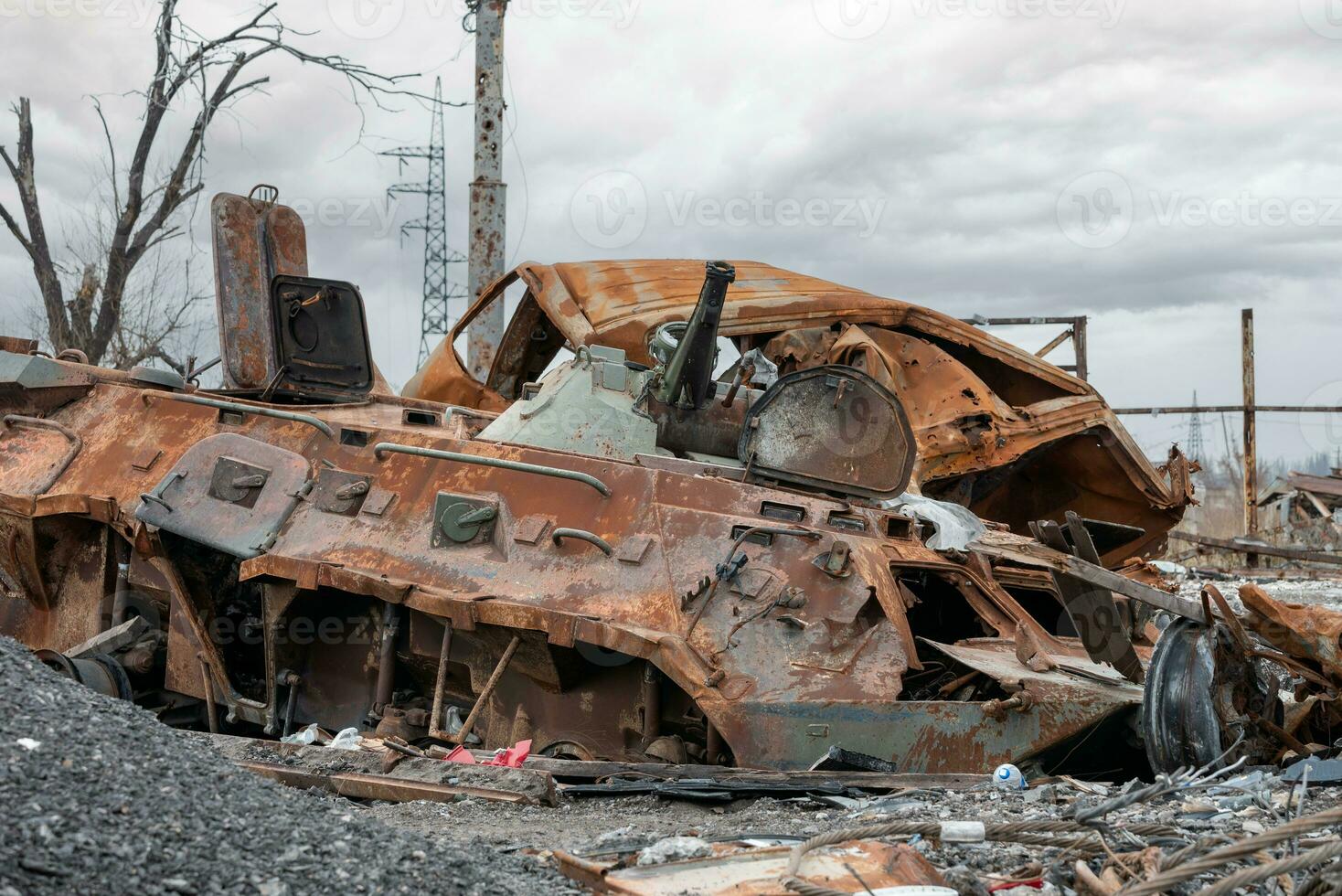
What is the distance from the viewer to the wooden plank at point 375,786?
5.05 meters

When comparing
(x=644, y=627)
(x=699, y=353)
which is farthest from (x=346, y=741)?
(x=699, y=353)

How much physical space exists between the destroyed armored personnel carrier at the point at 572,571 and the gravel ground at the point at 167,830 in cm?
173

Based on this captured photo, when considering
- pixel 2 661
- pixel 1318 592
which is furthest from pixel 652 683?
pixel 1318 592

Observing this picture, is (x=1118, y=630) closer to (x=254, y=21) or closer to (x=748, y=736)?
(x=748, y=736)

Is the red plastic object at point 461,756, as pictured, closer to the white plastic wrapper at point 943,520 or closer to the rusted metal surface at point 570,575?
the rusted metal surface at point 570,575

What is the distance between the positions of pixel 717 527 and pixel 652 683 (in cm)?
72

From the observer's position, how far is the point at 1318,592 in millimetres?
12852

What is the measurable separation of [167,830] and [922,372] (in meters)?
8.37

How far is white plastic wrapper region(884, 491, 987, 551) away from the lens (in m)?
6.32

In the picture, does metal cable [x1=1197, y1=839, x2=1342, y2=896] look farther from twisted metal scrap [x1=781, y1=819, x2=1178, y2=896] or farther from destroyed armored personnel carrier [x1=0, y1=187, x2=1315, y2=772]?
destroyed armored personnel carrier [x1=0, y1=187, x2=1315, y2=772]

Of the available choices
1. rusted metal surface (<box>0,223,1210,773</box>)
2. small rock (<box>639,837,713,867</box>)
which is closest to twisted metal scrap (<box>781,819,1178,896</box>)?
small rock (<box>639,837,713,867</box>)

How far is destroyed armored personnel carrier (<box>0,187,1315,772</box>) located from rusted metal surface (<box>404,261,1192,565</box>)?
9.92 feet

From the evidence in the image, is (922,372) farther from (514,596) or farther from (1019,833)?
(1019,833)

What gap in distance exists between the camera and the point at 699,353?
6719 mm
